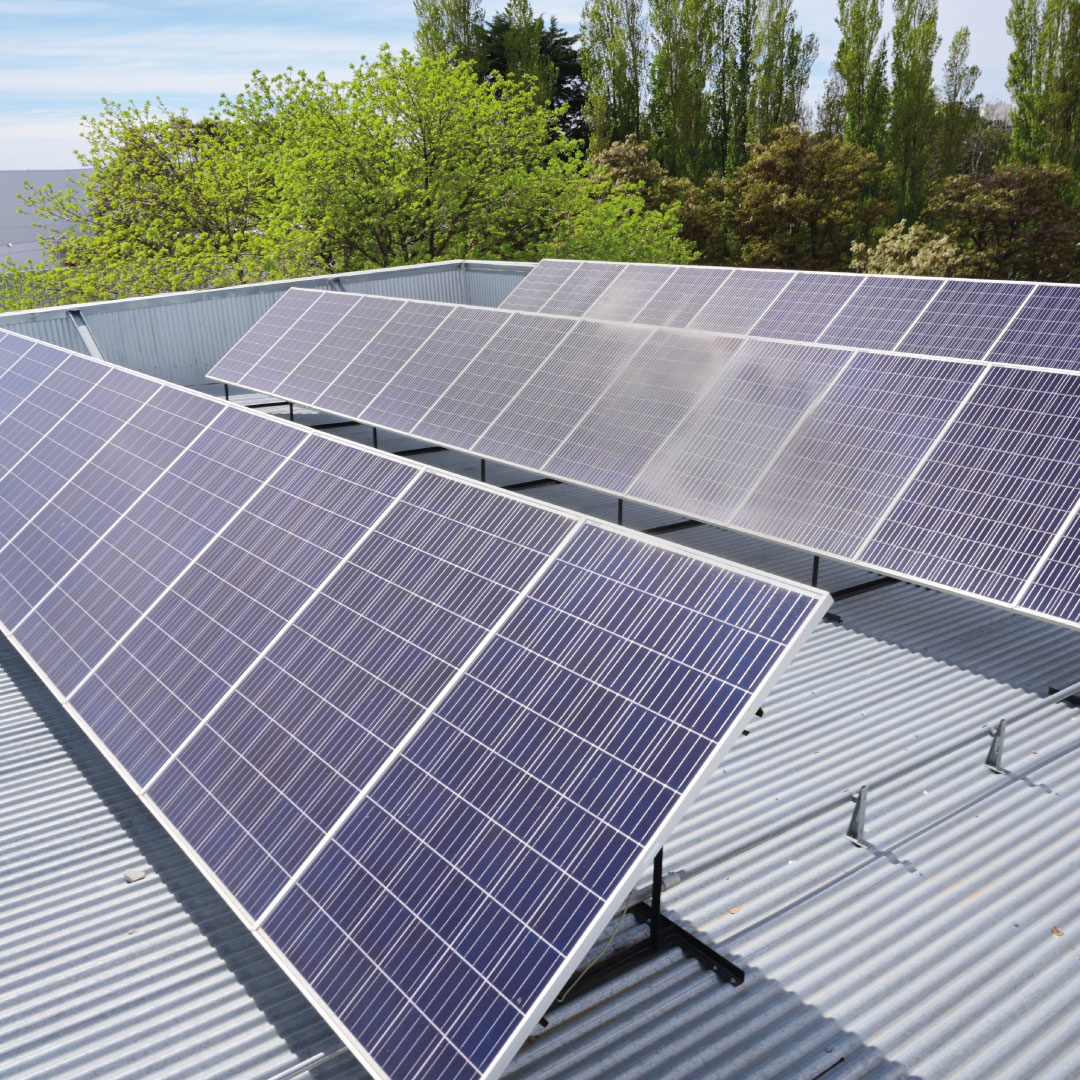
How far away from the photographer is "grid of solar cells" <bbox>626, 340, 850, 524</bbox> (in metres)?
12.2

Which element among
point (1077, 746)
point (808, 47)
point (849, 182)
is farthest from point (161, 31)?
point (1077, 746)

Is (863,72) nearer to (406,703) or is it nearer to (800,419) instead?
(800,419)

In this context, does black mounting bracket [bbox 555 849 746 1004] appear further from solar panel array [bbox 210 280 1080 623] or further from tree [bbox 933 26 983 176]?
tree [bbox 933 26 983 176]

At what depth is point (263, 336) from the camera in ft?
70.6

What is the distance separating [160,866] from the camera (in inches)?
286

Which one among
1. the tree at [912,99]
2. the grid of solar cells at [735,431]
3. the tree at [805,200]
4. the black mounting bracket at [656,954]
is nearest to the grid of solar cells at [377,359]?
the grid of solar cells at [735,431]

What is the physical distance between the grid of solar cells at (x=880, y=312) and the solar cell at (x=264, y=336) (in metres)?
12.0

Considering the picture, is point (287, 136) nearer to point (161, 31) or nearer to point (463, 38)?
point (463, 38)

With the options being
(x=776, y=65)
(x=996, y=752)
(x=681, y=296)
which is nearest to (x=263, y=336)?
(x=681, y=296)

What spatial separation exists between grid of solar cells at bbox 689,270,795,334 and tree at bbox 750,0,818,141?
43251 mm

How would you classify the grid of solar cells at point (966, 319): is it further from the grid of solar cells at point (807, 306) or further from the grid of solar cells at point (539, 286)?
the grid of solar cells at point (539, 286)

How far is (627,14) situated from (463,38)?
13.8 meters

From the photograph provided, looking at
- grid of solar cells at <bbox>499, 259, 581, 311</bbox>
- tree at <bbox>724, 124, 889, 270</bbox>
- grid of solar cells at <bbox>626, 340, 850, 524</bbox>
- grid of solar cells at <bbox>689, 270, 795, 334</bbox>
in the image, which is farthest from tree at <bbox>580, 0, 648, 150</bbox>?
grid of solar cells at <bbox>626, 340, 850, 524</bbox>

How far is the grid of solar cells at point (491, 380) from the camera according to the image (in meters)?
15.8
